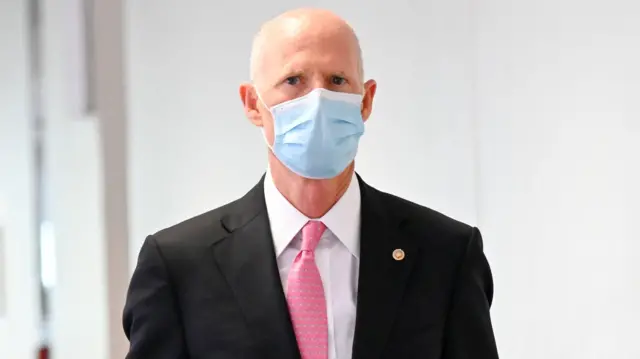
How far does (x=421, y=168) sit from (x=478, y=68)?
30 cm

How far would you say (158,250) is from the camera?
108cm

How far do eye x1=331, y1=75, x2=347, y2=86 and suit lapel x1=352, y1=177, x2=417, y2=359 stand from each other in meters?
0.19

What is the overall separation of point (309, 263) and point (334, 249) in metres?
0.06

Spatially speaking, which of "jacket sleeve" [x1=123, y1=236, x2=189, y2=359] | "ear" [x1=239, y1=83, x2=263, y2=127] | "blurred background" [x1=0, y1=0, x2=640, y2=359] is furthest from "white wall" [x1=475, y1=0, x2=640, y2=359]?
"jacket sleeve" [x1=123, y1=236, x2=189, y2=359]

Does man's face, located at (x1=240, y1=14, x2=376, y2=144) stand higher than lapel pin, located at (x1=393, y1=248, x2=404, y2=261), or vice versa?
man's face, located at (x1=240, y1=14, x2=376, y2=144)

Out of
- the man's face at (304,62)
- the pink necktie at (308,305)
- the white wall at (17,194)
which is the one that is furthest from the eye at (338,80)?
the white wall at (17,194)

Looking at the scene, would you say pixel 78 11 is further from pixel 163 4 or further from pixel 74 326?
pixel 74 326

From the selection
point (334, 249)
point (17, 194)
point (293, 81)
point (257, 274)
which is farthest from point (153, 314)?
point (17, 194)

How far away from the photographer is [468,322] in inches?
42.3

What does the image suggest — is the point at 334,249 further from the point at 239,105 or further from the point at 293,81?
the point at 239,105

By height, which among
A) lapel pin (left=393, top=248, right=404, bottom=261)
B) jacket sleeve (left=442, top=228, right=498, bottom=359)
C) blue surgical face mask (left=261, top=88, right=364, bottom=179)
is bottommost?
jacket sleeve (left=442, top=228, right=498, bottom=359)

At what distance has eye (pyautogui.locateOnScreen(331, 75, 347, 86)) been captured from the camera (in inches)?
41.9

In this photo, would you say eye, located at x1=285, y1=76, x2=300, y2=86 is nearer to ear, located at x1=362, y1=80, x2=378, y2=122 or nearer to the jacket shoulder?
ear, located at x1=362, y1=80, x2=378, y2=122

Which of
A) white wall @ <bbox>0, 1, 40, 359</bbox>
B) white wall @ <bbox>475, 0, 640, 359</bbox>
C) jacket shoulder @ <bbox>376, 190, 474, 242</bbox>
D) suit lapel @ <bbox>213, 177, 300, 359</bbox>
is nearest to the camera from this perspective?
suit lapel @ <bbox>213, 177, 300, 359</bbox>
